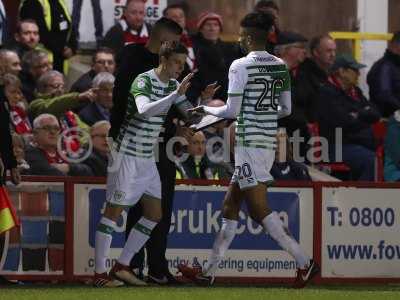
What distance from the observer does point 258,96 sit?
49.5 ft

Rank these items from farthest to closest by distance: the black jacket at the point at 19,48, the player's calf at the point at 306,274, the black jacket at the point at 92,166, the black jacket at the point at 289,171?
the black jacket at the point at 19,48 < the black jacket at the point at 289,171 < the black jacket at the point at 92,166 < the player's calf at the point at 306,274

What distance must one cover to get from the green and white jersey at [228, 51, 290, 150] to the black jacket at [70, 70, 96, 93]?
176 inches

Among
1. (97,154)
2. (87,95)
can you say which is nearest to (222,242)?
(97,154)

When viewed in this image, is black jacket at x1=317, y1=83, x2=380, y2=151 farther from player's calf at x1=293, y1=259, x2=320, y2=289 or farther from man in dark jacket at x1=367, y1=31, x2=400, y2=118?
player's calf at x1=293, y1=259, x2=320, y2=289

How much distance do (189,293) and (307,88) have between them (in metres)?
5.86

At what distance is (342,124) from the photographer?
19.8 meters

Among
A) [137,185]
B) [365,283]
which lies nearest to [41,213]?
[137,185]

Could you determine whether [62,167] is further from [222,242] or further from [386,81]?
[386,81]

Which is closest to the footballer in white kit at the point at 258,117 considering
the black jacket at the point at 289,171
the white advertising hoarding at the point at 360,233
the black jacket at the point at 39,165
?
the white advertising hoarding at the point at 360,233

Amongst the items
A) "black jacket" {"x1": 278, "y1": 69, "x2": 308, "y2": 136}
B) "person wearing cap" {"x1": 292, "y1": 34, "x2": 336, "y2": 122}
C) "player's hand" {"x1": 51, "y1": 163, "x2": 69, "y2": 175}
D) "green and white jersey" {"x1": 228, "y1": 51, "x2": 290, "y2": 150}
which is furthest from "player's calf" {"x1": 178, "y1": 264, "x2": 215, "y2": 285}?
"person wearing cap" {"x1": 292, "y1": 34, "x2": 336, "y2": 122}

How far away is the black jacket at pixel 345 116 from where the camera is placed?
64.7 feet

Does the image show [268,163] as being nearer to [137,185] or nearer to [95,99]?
[137,185]

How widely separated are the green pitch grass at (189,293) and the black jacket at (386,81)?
5.62 metres

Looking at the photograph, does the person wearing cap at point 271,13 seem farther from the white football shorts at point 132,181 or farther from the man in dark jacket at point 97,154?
the white football shorts at point 132,181
